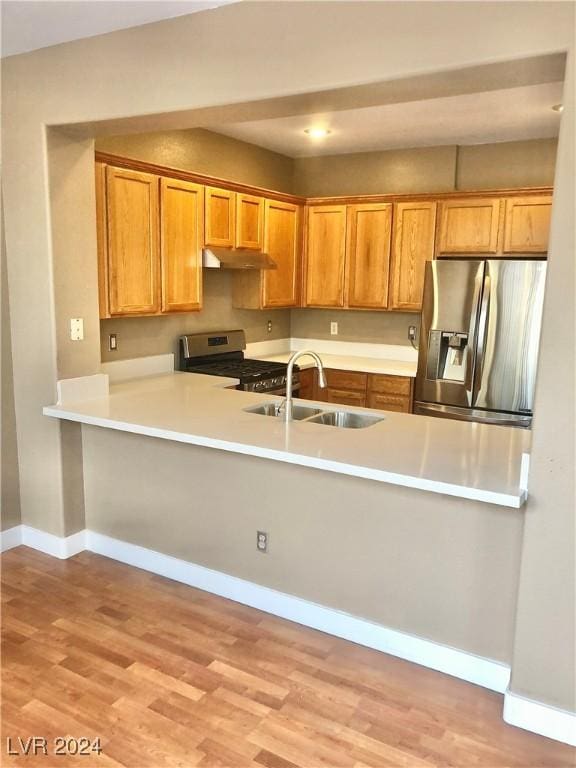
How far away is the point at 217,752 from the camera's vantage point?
2.03 m

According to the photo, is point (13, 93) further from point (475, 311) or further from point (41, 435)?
point (475, 311)

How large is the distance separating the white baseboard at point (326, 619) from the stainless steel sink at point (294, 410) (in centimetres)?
87

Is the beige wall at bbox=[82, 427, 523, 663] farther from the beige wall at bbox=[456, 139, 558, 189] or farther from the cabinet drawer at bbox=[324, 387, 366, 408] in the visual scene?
the beige wall at bbox=[456, 139, 558, 189]

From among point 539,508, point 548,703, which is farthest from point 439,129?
point 548,703

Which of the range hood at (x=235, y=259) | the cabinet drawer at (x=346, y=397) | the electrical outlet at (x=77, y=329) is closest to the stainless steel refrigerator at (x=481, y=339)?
the cabinet drawer at (x=346, y=397)

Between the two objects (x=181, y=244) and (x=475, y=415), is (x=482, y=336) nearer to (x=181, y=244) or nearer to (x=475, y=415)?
(x=475, y=415)

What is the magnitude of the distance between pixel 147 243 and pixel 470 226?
2.46 m

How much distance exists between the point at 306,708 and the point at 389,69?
233 centimetres

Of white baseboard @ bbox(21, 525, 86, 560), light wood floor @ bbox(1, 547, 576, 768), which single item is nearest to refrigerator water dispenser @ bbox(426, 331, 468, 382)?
light wood floor @ bbox(1, 547, 576, 768)

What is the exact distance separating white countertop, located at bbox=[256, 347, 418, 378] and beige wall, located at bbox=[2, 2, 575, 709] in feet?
7.20

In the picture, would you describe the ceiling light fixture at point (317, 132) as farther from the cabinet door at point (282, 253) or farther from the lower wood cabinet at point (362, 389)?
the lower wood cabinet at point (362, 389)

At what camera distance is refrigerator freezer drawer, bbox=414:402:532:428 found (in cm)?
415

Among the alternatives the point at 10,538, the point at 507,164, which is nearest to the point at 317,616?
the point at 10,538

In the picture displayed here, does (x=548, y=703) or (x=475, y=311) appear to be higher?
(x=475, y=311)
